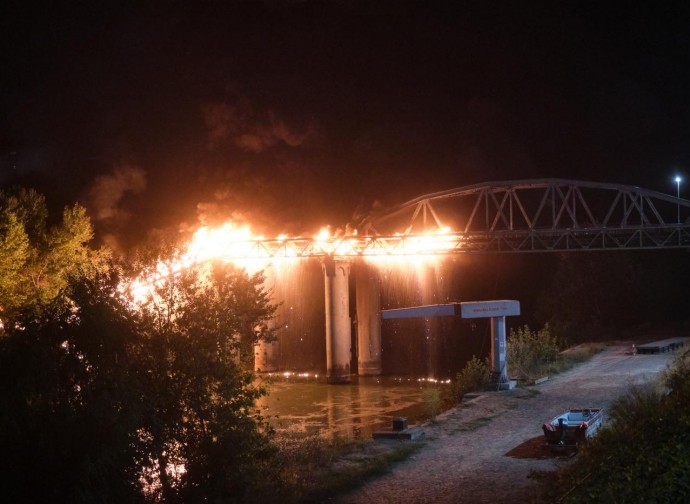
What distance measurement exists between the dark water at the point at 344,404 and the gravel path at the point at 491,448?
4053mm

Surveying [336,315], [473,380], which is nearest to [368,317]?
[336,315]

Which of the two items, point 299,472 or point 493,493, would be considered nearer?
point 493,493

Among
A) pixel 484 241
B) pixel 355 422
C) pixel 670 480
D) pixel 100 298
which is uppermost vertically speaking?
pixel 484 241

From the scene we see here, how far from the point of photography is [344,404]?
44938mm

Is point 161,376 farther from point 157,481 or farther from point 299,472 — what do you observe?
point 299,472

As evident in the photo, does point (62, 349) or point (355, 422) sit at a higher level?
point (62, 349)

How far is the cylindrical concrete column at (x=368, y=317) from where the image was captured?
194 feet

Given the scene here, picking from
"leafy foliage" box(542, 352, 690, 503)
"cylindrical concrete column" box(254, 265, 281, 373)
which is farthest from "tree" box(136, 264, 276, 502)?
"cylindrical concrete column" box(254, 265, 281, 373)

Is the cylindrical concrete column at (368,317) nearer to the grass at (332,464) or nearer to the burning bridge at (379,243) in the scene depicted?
the burning bridge at (379,243)

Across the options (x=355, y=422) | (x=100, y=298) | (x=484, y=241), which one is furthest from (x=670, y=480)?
(x=484, y=241)

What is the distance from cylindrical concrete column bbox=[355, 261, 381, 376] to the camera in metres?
59.3

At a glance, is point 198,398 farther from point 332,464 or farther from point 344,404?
point 344,404

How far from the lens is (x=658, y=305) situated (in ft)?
225

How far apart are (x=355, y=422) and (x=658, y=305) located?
41.2m
